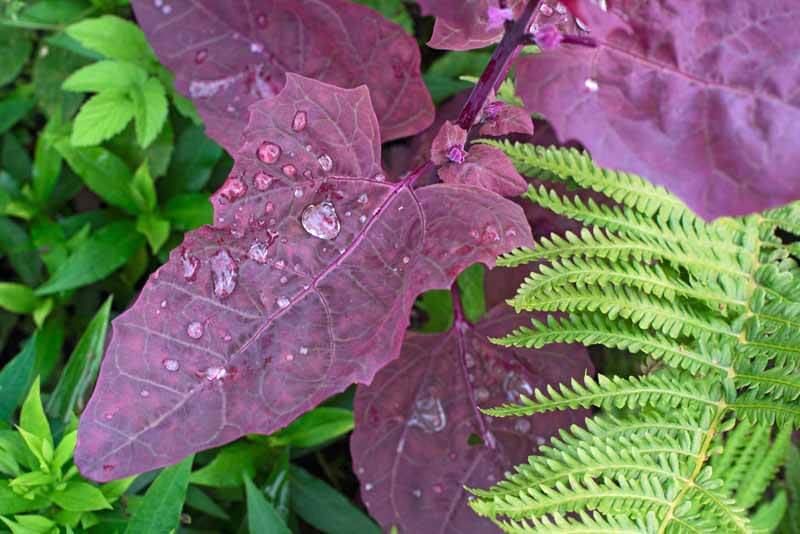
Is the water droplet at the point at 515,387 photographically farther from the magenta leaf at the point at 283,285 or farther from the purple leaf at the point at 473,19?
the purple leaf at the point at 473,19

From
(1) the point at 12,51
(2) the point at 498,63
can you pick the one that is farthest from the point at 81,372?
(2) the point at 498,63

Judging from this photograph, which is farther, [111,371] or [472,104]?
[472,104]

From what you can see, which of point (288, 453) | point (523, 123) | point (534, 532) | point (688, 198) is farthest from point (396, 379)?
point (688, 198)

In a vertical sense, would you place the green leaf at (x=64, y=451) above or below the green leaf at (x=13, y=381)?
above

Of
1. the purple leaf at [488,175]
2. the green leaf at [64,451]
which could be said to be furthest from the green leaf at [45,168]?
the purple leaf at [488,175]

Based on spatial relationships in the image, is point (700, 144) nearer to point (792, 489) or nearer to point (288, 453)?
point (288, 453)

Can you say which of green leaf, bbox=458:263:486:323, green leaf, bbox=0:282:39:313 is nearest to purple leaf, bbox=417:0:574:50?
green leaf, bbox=458:263:486:323

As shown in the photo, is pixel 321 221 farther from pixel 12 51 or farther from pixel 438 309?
pixel 12 51
